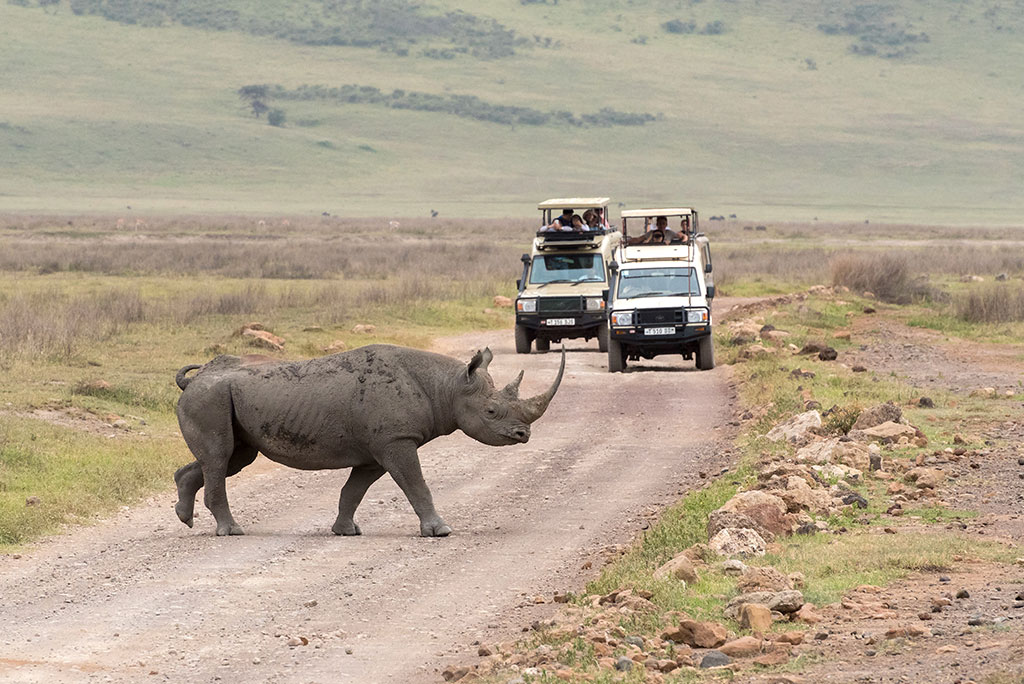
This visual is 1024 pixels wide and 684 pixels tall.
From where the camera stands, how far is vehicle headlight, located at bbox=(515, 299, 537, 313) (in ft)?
100.0

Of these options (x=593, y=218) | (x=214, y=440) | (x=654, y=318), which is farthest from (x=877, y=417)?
(x=593, y=218)

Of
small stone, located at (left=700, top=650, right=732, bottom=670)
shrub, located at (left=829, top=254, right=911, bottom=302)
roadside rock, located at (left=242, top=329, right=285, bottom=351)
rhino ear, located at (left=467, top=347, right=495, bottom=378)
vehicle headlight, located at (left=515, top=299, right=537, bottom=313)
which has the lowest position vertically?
shrub, located at (left=829, top=254, right=911, bottom=302)

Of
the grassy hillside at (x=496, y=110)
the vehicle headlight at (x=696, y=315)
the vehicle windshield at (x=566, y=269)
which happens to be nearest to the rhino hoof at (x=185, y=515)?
the vehicle headlight at (x=696, y=315)

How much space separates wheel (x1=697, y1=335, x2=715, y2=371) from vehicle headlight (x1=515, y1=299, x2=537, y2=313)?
3.70 metres

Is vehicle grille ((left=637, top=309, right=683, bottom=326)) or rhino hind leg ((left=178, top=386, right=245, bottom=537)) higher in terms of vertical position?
rhino hind leg ((left=178, top=386, right=245, bottom=537))

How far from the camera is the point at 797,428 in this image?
18.5 meters

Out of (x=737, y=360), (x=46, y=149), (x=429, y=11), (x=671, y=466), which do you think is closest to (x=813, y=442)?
(x=671, y=466)

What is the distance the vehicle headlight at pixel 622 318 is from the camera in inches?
1079

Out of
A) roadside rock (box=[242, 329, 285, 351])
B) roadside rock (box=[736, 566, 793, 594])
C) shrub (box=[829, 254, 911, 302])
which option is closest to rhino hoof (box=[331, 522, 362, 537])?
roadside rock (box=[736, 566, 793, 594])

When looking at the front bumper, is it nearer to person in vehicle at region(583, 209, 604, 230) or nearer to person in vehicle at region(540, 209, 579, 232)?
person in vehicle at region(540, 209, 579, 232)

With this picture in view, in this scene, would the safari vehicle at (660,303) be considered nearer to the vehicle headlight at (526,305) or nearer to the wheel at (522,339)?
the vehicle headlight at (526,305)

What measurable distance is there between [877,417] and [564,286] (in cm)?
1339

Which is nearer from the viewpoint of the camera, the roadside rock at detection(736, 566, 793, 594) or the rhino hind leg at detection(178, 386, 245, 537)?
the roadside rock at detection(736, 566, 793, 594)

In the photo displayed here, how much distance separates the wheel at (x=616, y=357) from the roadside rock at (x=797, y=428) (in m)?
8.68
